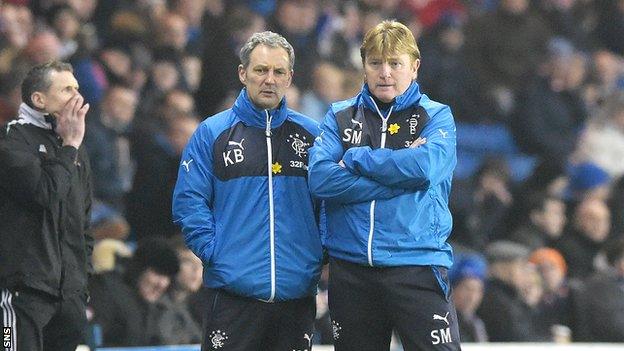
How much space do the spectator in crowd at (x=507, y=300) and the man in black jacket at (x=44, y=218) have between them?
3897 mm

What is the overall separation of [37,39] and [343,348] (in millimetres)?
4584

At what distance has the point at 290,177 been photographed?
555 centimetres

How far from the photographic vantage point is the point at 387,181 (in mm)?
5219

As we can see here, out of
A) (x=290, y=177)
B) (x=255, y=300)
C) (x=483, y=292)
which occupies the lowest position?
(x=483, y=292)

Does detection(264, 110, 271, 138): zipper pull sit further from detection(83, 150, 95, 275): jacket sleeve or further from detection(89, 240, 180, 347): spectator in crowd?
detection(89, 240, 180, 347): spectator in crowd

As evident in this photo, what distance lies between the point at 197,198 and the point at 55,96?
2.72ft

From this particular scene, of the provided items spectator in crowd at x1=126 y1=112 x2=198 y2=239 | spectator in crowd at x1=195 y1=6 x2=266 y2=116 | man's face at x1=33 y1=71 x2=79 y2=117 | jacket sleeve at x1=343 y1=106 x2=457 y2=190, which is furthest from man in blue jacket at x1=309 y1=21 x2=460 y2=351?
spectator in crowd at x1=195 y1=6 x2=266 y2=116

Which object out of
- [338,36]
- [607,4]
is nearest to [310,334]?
[338,36]

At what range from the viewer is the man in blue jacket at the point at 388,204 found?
17.2ft

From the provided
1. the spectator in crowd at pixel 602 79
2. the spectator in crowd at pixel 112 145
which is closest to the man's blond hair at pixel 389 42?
the spectator in crowd at pixel 112 145

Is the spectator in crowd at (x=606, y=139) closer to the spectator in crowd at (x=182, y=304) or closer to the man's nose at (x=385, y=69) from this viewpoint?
the spectator in crowd at (x=182, y=304)

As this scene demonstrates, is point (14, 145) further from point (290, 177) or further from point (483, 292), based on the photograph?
point (483, 292)

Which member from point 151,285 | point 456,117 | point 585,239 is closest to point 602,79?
point 456,117

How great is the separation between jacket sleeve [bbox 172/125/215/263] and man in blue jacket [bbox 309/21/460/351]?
441 millimetres
